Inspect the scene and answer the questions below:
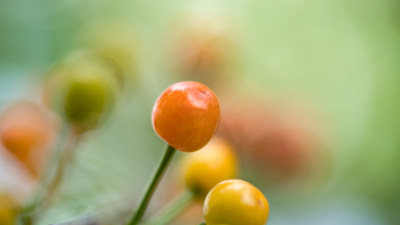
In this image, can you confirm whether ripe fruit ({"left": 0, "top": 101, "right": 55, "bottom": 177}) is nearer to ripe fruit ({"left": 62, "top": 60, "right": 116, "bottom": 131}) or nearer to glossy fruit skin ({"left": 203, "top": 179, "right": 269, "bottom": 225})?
ripe fruit ({"left": 62, "top": 60, "right": 116, "bottom": 131})

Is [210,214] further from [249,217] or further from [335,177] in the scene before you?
[335,177]

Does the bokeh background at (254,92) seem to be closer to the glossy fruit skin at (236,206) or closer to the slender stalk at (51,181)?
the slender stalk at (51,181)

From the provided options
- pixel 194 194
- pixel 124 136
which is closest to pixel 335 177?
pixel 124 136

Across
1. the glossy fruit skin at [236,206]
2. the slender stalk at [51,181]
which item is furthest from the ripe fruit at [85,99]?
the glossy fruit skin at [236,206]

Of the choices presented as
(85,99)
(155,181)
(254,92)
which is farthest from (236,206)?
(254,92)

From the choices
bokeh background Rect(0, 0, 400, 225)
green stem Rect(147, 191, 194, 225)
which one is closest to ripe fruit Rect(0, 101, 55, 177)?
bokeh background Rect(0, 0, 400, 225)
